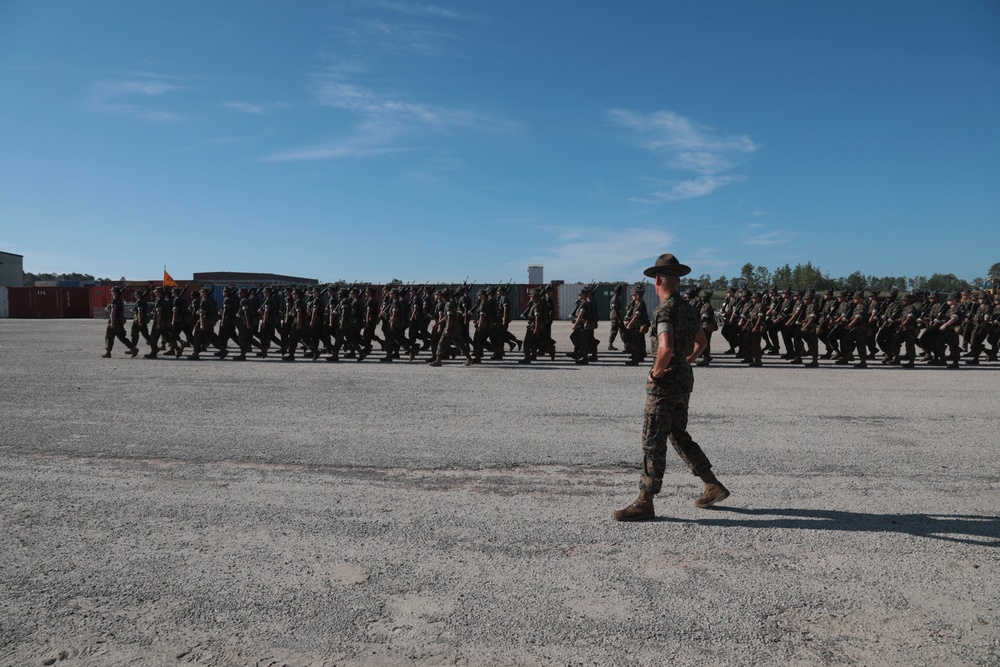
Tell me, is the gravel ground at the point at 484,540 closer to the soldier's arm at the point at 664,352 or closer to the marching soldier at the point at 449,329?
the soldier's arm at the point at 664,352

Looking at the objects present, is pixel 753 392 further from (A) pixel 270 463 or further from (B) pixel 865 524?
(A) pixel 270 463

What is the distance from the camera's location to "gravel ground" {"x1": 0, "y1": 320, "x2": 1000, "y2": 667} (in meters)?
3.03

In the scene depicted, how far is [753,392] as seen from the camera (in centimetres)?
1066

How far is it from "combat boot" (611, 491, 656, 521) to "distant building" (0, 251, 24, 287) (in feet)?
248

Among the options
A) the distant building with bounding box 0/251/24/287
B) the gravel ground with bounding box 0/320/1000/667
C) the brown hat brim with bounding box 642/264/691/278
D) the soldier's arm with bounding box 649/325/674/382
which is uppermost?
the distant building with bounding box 0/251/24/287

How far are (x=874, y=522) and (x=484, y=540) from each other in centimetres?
263

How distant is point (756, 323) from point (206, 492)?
13.2m

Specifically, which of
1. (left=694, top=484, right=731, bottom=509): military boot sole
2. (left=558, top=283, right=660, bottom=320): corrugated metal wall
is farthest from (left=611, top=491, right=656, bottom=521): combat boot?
(left=558, top=283, right=660, bottom=320): corrugated metal wall

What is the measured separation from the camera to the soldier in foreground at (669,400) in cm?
456

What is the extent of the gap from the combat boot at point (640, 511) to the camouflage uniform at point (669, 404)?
63 millimetres

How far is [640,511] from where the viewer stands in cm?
456

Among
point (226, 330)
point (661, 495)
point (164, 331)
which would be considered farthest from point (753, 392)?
point (164, 331)

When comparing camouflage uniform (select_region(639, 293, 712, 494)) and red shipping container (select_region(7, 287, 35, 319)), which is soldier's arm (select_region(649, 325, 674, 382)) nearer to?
camouflage uniform (select_region(639, 293, 712, 494))

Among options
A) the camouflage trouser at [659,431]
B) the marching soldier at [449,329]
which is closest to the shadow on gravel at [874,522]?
the camouflage trouser at [659,431]
